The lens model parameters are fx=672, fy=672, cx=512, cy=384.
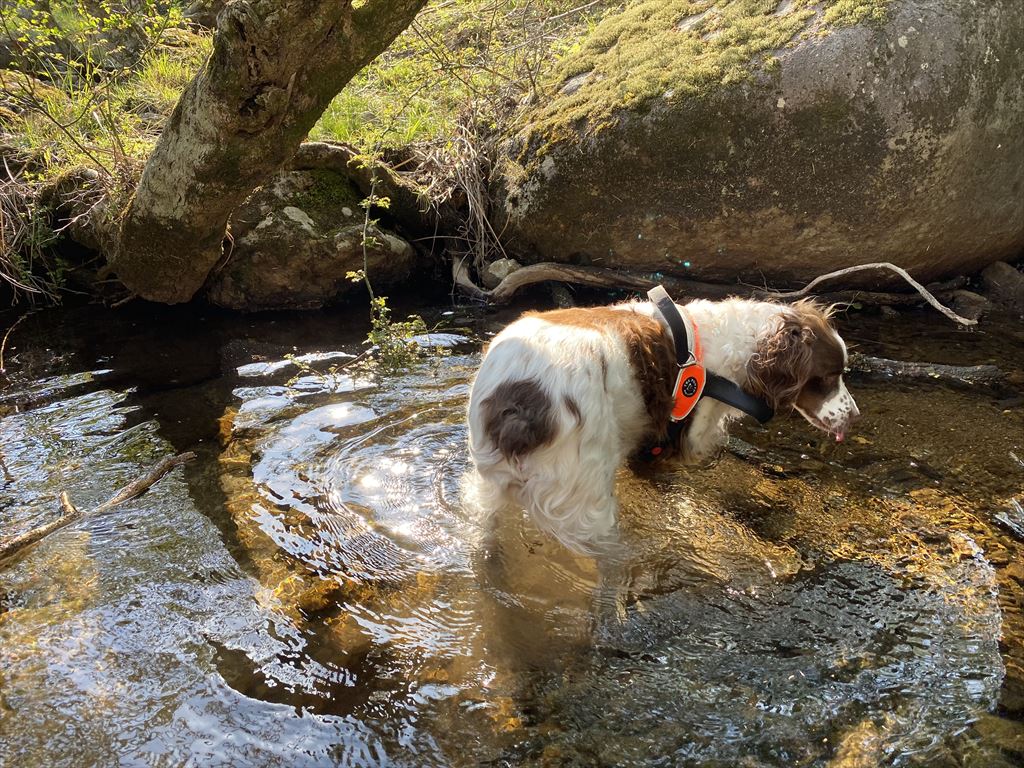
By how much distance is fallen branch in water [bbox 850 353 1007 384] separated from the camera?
16.1ft

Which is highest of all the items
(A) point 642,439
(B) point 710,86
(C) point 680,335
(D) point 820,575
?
(B) point 710,86

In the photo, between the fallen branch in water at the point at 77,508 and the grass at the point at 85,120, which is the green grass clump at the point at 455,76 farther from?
the fallen branch in water at the point at 77,508

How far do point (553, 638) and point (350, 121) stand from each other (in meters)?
6.48

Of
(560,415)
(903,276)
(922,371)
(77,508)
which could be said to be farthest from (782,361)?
(77,508)

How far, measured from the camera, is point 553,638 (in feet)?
9.80

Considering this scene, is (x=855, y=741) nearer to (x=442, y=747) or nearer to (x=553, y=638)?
(x=553, y=638)

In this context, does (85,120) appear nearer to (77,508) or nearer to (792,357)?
(77,508)

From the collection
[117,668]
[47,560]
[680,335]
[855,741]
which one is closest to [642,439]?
[680,335]

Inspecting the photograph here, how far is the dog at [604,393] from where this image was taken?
9.73 ft

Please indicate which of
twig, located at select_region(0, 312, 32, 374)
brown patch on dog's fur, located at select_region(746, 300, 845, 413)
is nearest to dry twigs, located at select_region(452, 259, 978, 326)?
brown patch on dog's fur, located at select_region(746, 300, 845, 413)

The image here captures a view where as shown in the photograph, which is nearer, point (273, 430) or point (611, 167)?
point (273, 430)

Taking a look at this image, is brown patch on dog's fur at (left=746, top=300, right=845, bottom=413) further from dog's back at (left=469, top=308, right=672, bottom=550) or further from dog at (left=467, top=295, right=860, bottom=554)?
dog's back at (left=469, top=308, right=672, bottom=550)

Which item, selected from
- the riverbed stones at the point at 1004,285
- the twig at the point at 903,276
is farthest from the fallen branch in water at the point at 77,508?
the riverbed stones at the point at 1004,285

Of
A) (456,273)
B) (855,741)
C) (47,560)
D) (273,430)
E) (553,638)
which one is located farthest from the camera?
(456,273)
